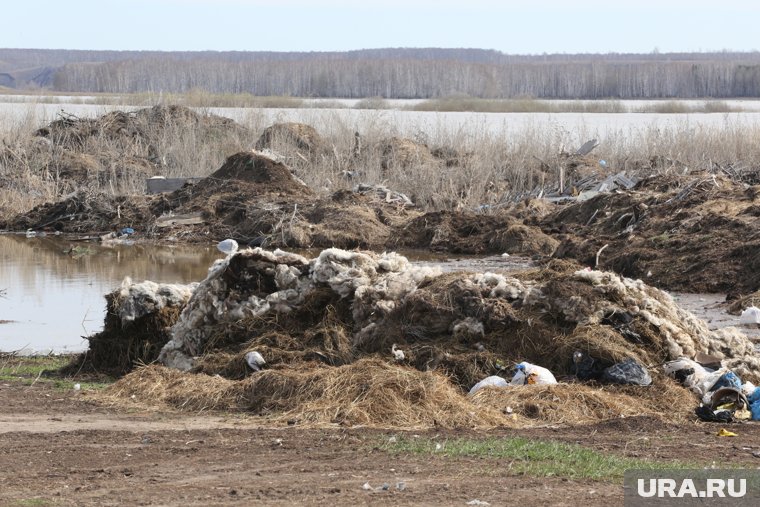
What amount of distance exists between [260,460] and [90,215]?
21.3 m

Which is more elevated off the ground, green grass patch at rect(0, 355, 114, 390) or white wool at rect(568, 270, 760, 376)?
white wool at rect(568, 270, 760, 376)

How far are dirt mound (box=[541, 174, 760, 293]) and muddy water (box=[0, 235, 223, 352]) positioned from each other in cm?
725

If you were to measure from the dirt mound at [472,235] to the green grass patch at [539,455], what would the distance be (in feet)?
47.2

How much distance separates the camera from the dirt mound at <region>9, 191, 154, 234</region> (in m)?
27.3

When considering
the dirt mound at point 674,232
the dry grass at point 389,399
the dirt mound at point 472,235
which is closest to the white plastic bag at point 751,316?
the dirt mound at point 674,232

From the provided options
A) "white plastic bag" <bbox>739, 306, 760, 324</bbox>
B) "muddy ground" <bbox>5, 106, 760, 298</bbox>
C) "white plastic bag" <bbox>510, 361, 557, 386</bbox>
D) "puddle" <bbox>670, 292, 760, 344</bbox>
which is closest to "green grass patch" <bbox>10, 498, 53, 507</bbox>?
"white plastic bag" <bbox>510, 361, 557, 386</bbox>

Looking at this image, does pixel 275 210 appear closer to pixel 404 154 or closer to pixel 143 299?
pixel 404 154

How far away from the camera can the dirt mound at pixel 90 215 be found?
2730cm

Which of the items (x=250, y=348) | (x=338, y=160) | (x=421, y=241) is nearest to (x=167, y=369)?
(x=250, y=348)

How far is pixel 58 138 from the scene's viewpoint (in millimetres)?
36125

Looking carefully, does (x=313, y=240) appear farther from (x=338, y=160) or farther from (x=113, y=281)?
(x=338, y=160)

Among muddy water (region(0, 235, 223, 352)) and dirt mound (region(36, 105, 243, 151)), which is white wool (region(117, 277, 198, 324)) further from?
dirt mound (region(36, 105, 243, 151))

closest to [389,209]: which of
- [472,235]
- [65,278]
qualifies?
[472,235]

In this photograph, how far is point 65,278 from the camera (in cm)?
1950
